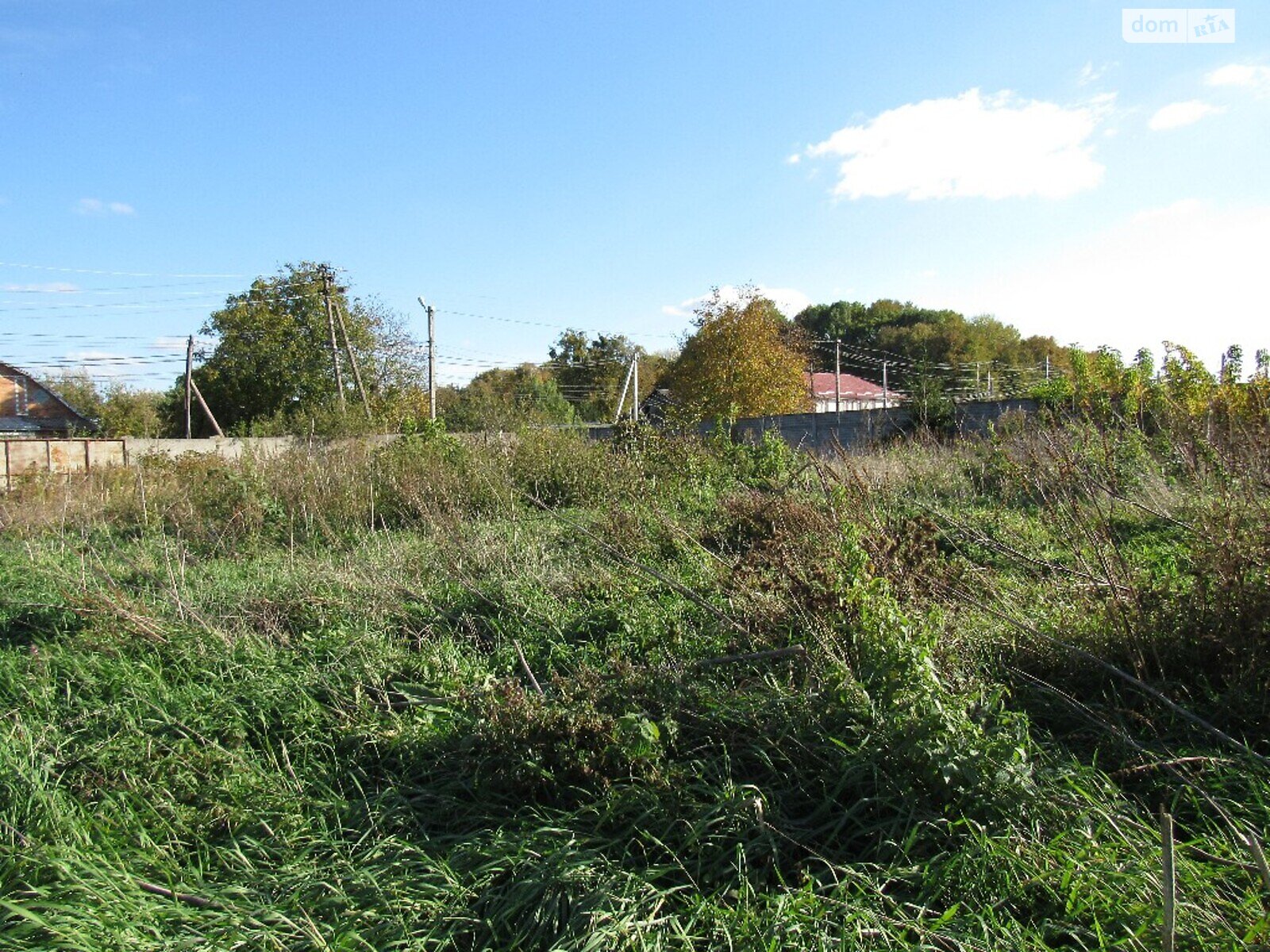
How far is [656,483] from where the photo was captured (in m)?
8.97

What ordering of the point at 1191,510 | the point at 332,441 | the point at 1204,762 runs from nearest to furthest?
the point at 1204,762 < the point at 1191,510 < the point at 332,441

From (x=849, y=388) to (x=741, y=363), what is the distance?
105ft

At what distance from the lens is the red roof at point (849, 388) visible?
5559 cm

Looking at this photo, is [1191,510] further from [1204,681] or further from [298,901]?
[298,901]

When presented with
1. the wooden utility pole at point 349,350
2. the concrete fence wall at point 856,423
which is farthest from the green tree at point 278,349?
the concrete fence wall at point 856,423

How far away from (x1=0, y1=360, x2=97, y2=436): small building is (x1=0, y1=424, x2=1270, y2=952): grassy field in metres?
40.5

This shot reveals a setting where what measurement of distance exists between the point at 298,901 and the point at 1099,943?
218 centimetres

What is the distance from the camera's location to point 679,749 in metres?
3.10

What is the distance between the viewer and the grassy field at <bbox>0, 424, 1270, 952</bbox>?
2287mm

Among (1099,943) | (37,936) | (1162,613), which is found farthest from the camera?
(1162,613)

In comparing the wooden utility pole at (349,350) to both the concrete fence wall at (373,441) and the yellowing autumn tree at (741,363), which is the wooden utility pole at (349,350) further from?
the yellowing autumn tree at (741,363)

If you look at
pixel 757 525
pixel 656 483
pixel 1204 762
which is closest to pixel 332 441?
pixel 656 483

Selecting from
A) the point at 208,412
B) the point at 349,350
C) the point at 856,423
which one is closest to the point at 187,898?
the point at 856,423

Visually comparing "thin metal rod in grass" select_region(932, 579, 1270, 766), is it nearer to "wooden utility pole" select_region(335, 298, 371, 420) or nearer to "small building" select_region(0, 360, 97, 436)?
"wooden utility pole" select_region(335, 298, 371, 420)
